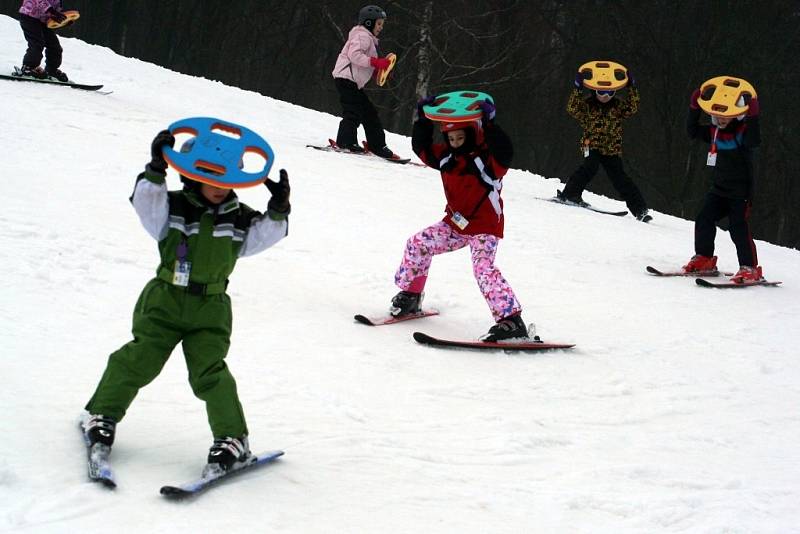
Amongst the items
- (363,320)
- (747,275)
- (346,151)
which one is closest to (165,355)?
(363,320)

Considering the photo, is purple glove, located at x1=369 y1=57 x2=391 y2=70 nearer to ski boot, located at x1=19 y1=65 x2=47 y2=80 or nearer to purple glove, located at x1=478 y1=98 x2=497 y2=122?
ski boot, located at x1=19 y1=65 x2=47 y2=80

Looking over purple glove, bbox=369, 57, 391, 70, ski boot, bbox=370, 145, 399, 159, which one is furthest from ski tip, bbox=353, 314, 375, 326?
ski boot, bbox=370, 145, 399, 159

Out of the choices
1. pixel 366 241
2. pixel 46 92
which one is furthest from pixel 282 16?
pixel 366 241

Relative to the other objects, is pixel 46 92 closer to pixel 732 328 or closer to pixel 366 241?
pixel 366 241

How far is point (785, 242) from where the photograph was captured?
28797 millimetres

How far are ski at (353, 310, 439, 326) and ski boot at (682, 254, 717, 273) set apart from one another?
379 cm

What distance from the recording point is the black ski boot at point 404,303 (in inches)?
270

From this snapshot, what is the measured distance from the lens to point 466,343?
636 cm

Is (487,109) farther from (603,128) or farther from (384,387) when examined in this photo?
(603,128)

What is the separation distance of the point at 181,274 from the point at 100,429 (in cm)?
67

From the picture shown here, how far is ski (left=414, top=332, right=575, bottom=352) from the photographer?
20.7 ft

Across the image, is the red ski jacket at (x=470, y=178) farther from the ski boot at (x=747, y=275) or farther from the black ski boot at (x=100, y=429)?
the ski boot at (x=747, y=275)

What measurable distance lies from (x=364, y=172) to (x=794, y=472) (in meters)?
8.21

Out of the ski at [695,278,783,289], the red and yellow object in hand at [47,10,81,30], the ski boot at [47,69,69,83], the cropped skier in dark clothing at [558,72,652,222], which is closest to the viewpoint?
the ski at [695,278,783,289]
